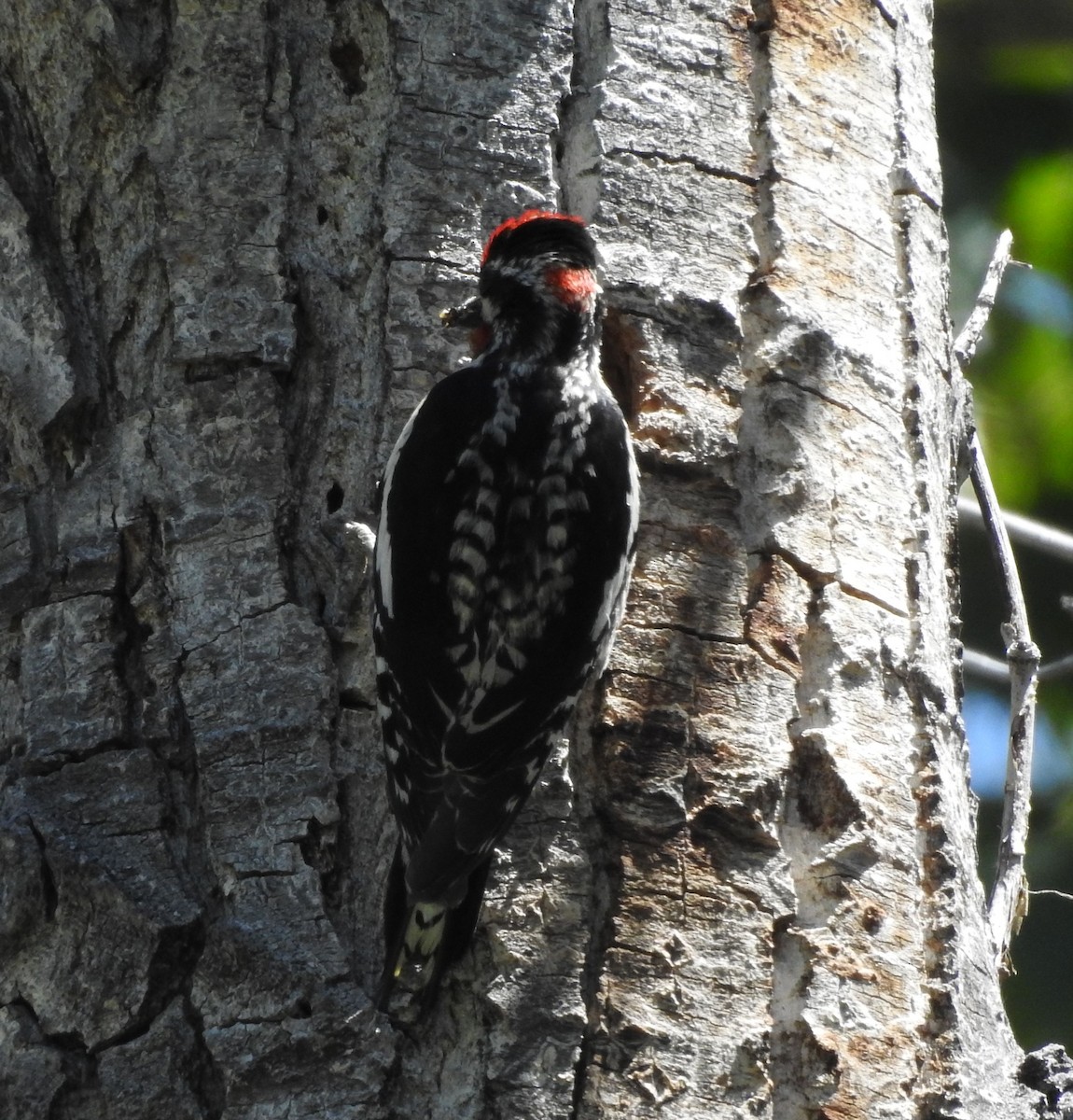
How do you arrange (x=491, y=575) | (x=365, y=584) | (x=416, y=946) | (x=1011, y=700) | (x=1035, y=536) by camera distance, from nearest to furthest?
(x=416, y=946) → (x=365, y=584) → (x=491, y=575) → (x=1011, y=700) → (x=1035, y=536)

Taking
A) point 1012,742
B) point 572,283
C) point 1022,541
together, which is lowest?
point 1012,742

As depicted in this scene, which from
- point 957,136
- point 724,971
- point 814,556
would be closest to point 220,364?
point 814,556

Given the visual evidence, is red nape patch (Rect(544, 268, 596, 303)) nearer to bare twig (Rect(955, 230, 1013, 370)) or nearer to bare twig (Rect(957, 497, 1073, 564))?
bare twig (Rect(955, 230, 1013, 370))

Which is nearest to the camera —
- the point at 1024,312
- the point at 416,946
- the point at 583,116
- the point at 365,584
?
the point at 416,946

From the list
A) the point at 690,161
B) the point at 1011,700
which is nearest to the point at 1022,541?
the point at 1011,700

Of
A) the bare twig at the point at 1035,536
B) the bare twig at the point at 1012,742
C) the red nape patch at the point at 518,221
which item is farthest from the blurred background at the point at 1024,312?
the red nape patch at the point at 518,221

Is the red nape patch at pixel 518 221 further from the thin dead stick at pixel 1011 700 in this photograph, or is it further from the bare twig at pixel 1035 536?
the bare twig at pixel 1035 536

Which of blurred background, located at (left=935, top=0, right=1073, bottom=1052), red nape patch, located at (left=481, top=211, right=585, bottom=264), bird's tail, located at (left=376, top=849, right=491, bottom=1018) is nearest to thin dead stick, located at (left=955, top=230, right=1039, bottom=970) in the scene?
red nape patch, located at (left=481, top=211, right=585, bottom=264)

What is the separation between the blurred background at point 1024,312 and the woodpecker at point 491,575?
10.4 ft

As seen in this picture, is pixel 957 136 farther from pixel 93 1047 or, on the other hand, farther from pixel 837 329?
pixel 93 1047

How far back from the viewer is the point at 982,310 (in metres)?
3.38

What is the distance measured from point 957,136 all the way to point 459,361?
3.98 meters

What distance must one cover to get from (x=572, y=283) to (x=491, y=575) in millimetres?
606

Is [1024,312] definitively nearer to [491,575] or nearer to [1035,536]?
[1035,536]
